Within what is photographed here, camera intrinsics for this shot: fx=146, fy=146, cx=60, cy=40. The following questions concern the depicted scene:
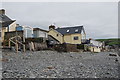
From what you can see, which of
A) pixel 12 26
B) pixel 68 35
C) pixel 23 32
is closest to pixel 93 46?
pixel 68 35

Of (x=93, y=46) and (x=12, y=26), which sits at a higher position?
(x=12, y=26)

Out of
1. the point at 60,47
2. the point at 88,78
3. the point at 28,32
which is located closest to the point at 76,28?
the point at 28,32

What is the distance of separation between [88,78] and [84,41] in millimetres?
33088

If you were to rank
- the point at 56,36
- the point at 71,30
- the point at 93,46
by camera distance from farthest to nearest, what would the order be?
the point at 93,46
the point at 71,30
the point at 56,36

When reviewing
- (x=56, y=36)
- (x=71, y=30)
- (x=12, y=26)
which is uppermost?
(x=71, y=30)

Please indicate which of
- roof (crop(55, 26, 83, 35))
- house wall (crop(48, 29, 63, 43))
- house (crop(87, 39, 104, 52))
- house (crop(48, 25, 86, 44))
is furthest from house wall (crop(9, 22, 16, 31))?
house (crop(87, 39, 104, 52))

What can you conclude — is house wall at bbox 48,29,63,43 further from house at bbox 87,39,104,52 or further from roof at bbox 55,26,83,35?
house at bbox 87,39,104,52

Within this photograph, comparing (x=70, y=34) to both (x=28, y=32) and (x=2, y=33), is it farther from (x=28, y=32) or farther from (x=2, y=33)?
(x=2, y=33)

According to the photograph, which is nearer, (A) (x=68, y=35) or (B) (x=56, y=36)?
(A) (x=68, y=35)

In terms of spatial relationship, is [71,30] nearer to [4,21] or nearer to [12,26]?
[12,26]

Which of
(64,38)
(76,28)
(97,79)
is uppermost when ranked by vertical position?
(76,28)

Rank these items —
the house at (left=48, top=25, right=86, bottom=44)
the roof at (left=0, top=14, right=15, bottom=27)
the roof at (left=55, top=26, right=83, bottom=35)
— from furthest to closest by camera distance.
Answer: the roof at (left=55, top=26, right=83, bottom=35), the house at (left=48, top=25, right=86, bottom=44), the roof at (left=0, top=14, right=15, bottom=27)

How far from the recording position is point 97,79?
5.52m

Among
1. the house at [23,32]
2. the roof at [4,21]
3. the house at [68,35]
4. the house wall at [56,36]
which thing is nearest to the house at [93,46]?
the house at [68,35]
